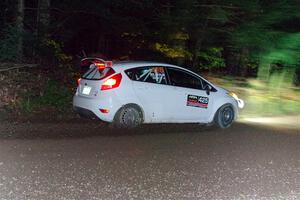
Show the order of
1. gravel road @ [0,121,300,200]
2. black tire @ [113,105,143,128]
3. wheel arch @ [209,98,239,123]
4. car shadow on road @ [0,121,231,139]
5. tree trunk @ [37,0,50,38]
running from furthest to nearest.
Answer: tree trunk @ [37,0,50,38] < wheel arch @ [209,98,239,123] < black tire @ [113,105,143,128] < car shadow on road @ [0,121,231,139] < gravel road @ [0,121,300,200]

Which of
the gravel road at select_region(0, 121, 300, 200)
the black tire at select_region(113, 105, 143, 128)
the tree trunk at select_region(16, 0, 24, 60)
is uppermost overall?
the tree trunk at select_region(16, 0, 24, 60)

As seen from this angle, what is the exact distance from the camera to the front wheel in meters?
12.7

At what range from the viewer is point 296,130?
1278 centimetres

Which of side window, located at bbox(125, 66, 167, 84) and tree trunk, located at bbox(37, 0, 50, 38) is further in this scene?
tree trunk, located at bbox(37, 0, 50, 38)

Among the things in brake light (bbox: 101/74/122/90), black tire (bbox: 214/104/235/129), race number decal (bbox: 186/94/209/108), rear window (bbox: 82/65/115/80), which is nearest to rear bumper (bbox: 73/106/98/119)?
brake light (bbox: 101/74/122/90)

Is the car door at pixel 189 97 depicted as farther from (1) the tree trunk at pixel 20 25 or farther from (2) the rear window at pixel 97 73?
(1) the tree trunk at pixel 20 25

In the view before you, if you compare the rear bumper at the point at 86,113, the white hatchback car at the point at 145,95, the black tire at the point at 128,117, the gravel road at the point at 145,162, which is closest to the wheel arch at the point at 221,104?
the white hatchback car at the point at 145,95

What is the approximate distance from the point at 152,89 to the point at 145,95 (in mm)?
223

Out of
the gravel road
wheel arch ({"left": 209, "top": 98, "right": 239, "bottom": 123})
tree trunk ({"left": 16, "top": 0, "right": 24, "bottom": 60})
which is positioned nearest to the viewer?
the gravel road

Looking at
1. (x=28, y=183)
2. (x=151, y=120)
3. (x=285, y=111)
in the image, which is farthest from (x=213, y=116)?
(x=28, y=183)

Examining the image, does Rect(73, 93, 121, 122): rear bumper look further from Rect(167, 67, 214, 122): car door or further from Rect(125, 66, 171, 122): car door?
Rect(167, 67, 214, 122): car door

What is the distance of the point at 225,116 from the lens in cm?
1280

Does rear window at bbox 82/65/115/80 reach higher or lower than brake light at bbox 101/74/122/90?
higher

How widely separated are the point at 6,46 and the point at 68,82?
2.92m
